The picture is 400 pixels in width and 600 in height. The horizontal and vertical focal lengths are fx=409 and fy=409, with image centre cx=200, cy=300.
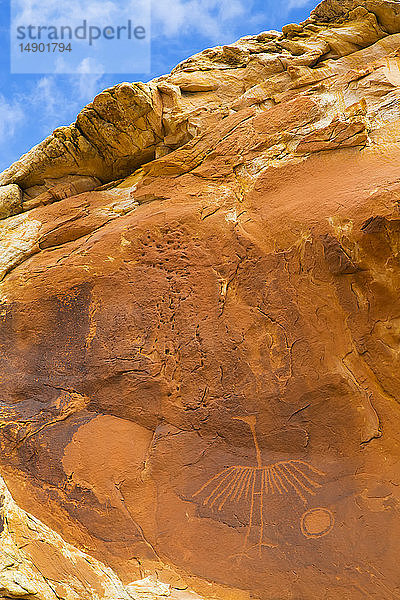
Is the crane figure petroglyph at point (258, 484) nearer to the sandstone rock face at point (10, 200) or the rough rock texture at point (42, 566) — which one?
the rough rock texture at point (42, 566)

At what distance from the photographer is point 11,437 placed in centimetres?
493

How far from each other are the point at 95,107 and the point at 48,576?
21.0 ft

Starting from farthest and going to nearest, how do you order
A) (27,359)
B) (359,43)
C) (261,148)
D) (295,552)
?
(359,43)
(261,148)
(27,359)
(295,552)

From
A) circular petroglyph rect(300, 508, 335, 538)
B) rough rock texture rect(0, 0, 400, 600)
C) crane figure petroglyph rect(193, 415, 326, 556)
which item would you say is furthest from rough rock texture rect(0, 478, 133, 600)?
circular petroglyph rect(300, 508, 335, 538)

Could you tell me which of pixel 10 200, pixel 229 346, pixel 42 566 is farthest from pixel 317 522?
pixel 10 200

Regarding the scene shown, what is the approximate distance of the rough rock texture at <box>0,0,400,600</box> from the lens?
430 centimetres

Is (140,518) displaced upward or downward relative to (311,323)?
downward

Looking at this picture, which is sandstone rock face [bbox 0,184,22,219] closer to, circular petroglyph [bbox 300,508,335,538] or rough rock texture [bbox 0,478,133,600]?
rough rock texture [bbox 0,478,133,600]

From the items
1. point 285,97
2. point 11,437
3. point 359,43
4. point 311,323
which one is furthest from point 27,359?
point 359,43

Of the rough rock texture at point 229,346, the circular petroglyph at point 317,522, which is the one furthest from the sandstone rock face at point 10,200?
the circular petroglyph at point 317,522

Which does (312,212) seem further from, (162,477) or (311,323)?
(162,477)

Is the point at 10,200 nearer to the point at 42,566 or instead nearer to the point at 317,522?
the point at 42,566

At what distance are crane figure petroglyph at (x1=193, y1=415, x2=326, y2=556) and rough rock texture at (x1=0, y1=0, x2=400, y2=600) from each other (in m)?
0.02

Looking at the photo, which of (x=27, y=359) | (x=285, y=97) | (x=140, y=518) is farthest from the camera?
(x=285, y=97)
